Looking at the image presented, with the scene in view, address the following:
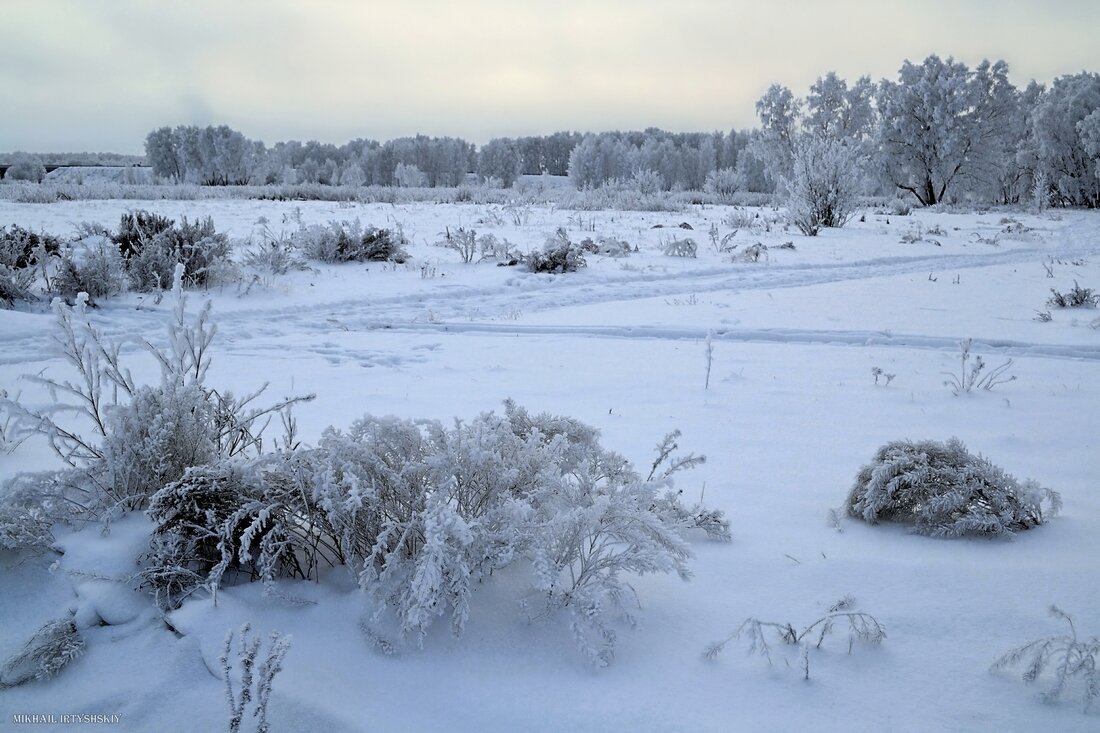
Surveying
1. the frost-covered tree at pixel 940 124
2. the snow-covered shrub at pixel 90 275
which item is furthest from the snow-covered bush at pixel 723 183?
the snow-covered shrub at pixel 90 275

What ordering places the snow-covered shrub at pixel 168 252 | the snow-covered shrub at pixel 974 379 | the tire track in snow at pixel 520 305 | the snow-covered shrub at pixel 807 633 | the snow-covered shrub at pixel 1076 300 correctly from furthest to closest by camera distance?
the snow-covered shrub at pixel 168 252 → the snow-covered shrub at pixel 1076 300 → the tire track in snow at pixel 520 305 → the snow-covered shrub at pixel 974 379 → the snow-covered shrub at pixel 807 633

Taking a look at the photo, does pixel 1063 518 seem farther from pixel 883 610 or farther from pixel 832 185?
pixel 832 185

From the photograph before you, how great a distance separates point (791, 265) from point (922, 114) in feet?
94.6

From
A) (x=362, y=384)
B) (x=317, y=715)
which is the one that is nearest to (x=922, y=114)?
(x=362, y=384)

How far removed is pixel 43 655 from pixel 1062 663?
238 cm

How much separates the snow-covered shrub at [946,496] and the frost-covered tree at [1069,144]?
117ft

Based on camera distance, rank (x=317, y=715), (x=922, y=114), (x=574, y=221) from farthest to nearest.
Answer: (x=922, y=114) → (x=574, y=221) → (x=317, y=715)

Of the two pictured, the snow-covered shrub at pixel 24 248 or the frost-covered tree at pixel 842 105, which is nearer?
the snow-covered shrub at pixel 24 248

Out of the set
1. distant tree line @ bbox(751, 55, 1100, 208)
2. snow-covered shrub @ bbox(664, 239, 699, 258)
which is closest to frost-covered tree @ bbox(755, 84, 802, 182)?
distant tree line @ bbox(751, 55, 1100, 208)

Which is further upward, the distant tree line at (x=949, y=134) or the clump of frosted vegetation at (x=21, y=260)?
the distant tree line at (x=949, y=134)

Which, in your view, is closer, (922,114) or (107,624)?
(107,624)

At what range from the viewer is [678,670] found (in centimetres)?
175

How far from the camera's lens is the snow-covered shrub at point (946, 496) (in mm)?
2404

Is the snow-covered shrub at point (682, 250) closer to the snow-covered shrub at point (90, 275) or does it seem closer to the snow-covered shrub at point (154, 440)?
the snow-covered shrub at point (90, 275)
